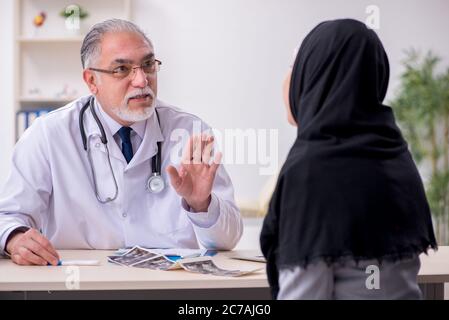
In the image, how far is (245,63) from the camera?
4379 mm

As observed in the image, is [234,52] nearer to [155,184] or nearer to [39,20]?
[39,20]

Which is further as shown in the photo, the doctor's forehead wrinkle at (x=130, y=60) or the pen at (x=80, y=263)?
the doctor's forehead wrinkle at (x=130, y=60)

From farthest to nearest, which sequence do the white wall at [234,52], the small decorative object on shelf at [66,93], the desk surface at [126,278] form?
the white wall at [234,52], the small decorative object on shelf at [66,93], the desk surface at [126,278]

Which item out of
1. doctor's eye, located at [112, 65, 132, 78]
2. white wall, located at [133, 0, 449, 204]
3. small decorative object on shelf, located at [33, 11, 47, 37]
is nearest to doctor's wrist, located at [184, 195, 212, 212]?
doctor's eye, located at [112, 65, 132, 78]

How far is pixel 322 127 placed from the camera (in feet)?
3.39

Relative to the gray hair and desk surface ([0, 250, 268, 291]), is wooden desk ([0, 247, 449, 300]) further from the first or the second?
the gray hair

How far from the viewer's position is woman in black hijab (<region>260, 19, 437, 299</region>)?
1.02m

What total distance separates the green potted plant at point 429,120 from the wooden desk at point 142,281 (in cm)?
261

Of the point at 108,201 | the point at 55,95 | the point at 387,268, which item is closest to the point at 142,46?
the point at 108,201

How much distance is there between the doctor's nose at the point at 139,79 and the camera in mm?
1927

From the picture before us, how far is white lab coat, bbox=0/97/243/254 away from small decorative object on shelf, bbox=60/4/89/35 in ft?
7.44

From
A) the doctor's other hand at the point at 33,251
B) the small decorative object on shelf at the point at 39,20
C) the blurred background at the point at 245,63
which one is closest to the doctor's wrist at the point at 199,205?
the doctor's other hand at the point at 33,251

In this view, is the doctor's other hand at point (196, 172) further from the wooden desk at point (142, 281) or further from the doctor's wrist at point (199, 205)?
the wooden desk at point (142, 281)

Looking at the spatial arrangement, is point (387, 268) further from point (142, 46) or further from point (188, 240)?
point (142, 46)
